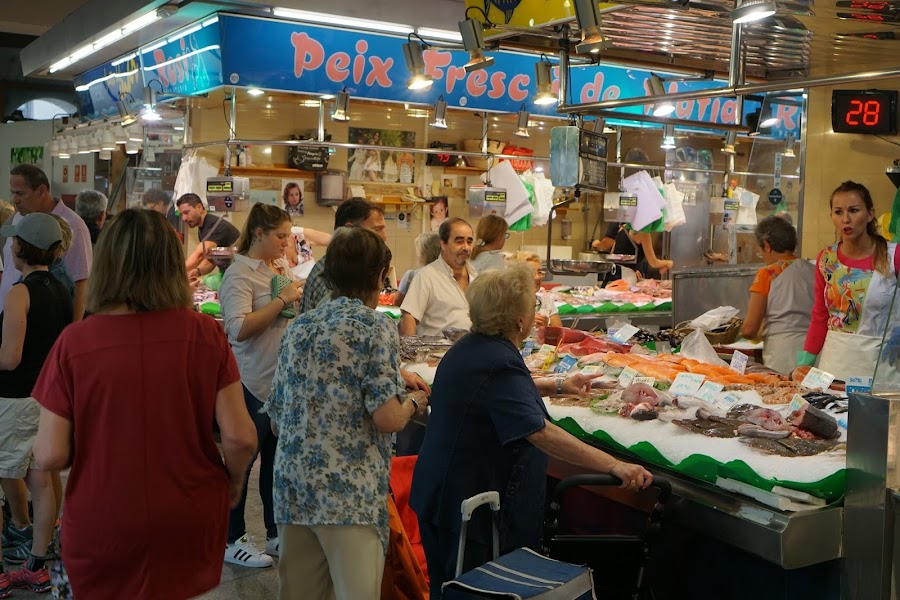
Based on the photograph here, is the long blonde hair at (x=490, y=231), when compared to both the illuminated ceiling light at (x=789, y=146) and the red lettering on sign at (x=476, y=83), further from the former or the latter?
the red lettering on sign at (x=476, y=83)

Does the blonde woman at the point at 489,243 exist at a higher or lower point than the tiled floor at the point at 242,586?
higher

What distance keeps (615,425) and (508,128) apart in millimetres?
9184

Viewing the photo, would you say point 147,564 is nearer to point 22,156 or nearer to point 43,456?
point 43,456

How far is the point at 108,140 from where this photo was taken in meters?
12.2

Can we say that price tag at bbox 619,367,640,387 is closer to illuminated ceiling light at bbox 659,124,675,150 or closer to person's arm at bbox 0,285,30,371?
person's arm at bbox 0,285,30,371

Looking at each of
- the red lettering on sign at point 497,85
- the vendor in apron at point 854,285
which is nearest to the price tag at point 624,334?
the vendor in apron at point 854,285

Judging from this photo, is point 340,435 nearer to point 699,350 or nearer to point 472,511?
point 472,511

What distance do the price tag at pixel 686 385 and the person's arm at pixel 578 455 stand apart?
0.87m

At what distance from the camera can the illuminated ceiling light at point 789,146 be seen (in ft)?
26.4

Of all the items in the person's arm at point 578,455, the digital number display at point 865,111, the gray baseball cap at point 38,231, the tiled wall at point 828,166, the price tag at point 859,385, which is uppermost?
the digital number display at point 865,111

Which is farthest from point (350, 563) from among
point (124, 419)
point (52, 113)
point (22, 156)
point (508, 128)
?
point (52, 113)

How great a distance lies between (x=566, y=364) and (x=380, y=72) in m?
5.87

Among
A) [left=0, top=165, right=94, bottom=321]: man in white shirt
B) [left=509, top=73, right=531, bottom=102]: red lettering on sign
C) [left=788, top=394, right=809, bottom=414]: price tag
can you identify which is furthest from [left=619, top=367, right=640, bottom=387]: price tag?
[left=509, top=73, right=531, bottom=102]: red lettering on sign

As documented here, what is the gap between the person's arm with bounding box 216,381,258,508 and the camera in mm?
2676
